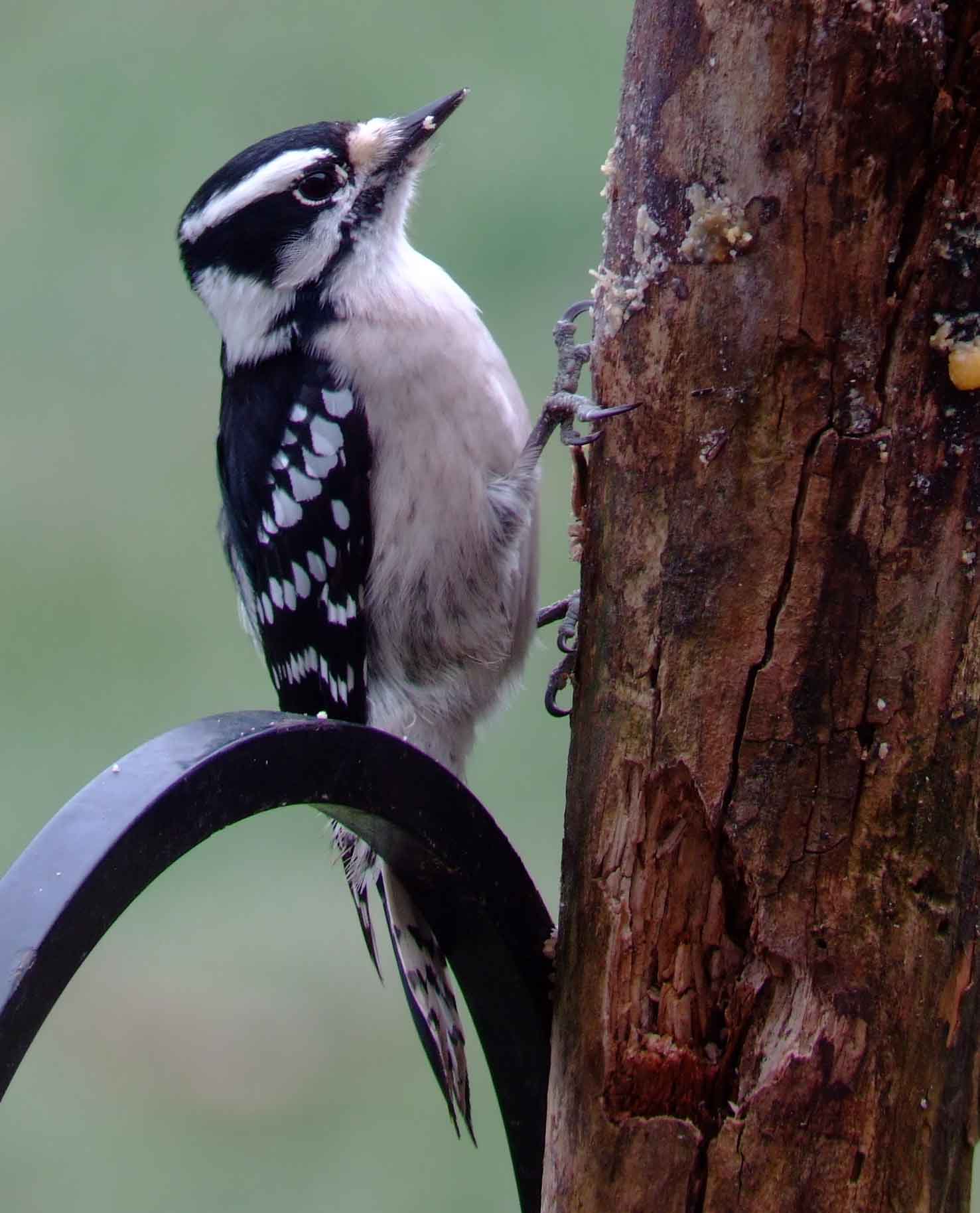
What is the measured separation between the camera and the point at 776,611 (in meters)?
2.00

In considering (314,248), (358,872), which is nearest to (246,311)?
(314,248)

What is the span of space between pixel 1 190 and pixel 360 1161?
5.32 meters

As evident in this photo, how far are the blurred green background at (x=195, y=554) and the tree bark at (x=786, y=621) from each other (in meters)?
3.15

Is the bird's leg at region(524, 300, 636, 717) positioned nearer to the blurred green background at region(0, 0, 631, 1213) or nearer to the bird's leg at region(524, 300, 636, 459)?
the bird's leg at region(524, 300, 636, 459)

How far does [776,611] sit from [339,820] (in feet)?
2.04

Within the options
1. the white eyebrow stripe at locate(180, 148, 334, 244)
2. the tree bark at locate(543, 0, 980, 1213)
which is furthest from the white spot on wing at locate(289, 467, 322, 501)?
the tree bark at locate(543, 0, 980, 1213)

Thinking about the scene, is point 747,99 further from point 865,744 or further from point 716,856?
point 716,856

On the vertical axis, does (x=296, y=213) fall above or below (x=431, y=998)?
above

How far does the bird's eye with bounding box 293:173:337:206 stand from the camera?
3139 mm

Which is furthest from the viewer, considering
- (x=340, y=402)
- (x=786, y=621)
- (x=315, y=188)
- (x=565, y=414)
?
(x=315, y=188)

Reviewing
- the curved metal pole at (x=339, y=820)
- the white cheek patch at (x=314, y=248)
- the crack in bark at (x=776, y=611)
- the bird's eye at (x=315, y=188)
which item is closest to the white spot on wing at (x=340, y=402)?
the white cheek patch at (x=314, y=248)

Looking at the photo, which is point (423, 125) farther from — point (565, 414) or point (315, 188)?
point (565, 414)

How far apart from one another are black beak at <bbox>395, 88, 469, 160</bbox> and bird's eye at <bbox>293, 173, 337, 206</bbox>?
15 centimetres

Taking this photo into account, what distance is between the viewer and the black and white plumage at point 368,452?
3055 millimetres
